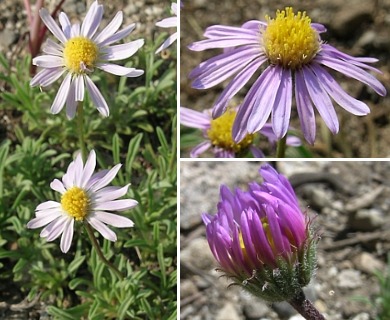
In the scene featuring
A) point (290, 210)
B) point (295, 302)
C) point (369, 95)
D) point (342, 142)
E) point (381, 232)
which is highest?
point (369, 95)

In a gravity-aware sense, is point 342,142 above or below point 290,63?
above

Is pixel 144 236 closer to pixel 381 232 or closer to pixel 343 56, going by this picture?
pixel 381 232

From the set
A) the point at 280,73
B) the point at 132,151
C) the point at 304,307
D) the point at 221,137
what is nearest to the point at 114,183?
the point at 132,151

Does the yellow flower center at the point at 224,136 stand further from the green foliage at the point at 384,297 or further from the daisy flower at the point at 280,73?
the green foliage at the point at 384,297

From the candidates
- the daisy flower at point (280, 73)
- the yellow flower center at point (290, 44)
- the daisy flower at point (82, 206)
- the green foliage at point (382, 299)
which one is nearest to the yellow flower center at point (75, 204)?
the daisy flower at point (82, 206)

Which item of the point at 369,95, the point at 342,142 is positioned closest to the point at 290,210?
the point at 342,142

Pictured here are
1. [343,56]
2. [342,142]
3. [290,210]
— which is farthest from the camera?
[342,142]

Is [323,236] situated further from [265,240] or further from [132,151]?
[265,240]
